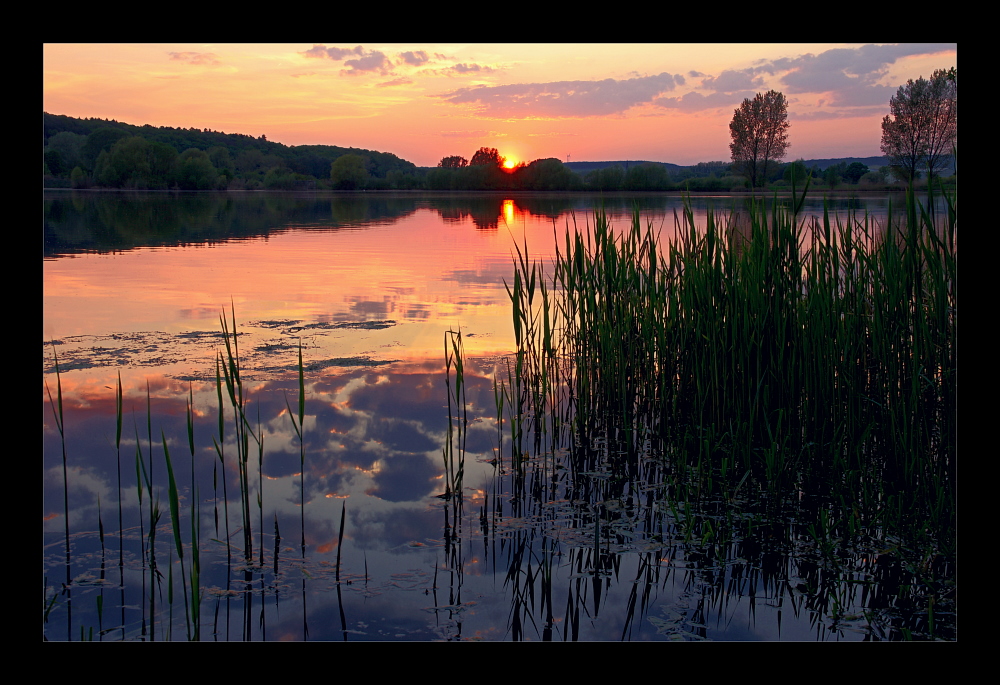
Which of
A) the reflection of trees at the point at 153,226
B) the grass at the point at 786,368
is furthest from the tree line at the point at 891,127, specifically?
the reflection of trees at the point at 153,226

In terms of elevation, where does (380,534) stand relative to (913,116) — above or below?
below

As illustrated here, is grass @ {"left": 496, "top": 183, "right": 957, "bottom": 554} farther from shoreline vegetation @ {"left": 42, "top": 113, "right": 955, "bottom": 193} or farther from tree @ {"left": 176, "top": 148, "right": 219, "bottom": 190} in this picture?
tree @ {"left": 176, "top": 148, "right": 219, "bottom": 190}

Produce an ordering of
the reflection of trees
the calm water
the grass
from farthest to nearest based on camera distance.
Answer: the reflection of trees, the grass, the calm water

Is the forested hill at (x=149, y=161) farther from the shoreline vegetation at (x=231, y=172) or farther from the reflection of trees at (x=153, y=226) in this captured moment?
the reflection of trees at (x=153, y=226)

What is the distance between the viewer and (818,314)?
3.83 m

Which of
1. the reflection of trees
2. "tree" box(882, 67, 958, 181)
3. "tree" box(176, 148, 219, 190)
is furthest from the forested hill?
"tree" box(882, 67, 958, 181)

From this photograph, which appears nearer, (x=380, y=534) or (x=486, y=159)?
(x=380, y=534)

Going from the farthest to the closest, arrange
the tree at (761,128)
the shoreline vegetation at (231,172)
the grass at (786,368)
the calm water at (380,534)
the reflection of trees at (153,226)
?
the shoreline vegetation at (231,172) < the tree at (761,128) < the reflection of trees at (153,226) < the grass at (786,368) < the calm water at (380,534)

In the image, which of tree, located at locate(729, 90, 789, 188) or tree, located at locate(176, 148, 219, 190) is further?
tree, located at locate(176, 148, 219, 190)

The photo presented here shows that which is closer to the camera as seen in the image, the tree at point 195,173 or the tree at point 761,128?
the tree at point 761,128

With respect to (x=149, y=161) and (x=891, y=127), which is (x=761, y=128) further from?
(x=149, y=161)

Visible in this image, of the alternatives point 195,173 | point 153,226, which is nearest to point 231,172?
point 195,173
